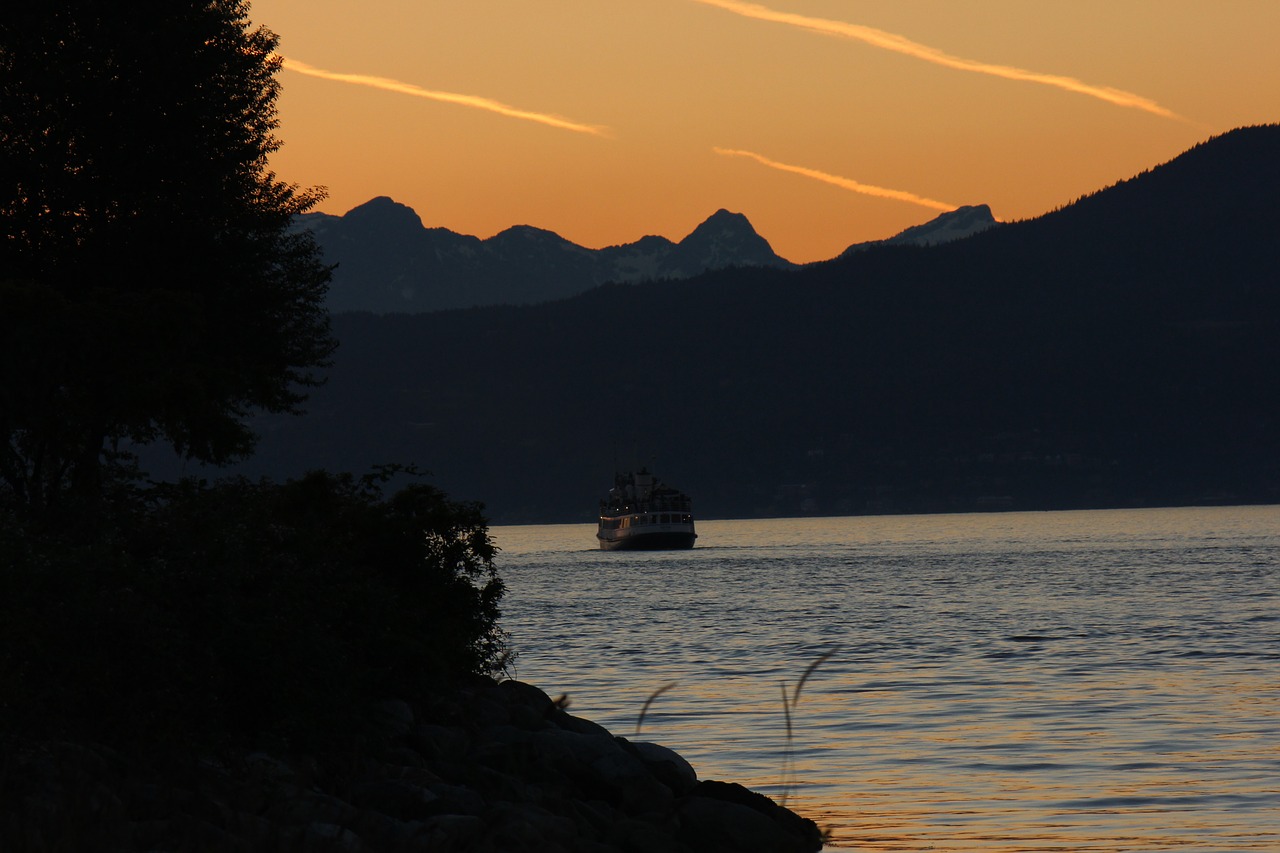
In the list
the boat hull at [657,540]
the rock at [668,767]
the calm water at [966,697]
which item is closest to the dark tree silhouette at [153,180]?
the calm water at [966,697]

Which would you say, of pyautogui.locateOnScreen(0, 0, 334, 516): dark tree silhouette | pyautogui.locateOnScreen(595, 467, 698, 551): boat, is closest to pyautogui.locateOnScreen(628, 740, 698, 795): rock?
pyautogui.locateOnScreen(0, 0, 334, 516): dark tree silhouette

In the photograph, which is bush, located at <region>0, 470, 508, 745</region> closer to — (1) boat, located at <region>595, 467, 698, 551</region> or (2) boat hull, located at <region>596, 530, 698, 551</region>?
(2) boat hull, located at <region>596, 530, 698, 551</region>

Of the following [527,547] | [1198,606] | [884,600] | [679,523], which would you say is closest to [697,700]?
[1198,606]

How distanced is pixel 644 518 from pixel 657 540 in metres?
2.43

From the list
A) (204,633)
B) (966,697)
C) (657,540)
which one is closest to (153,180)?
(204,633)

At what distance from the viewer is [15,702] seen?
13.9 meters

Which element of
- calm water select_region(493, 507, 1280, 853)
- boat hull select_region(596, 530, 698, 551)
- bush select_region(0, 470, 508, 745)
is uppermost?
bush select_region(0, 470, 508, 745)

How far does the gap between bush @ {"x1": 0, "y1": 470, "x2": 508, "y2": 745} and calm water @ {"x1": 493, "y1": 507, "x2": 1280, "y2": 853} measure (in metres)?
5.49

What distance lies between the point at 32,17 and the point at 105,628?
17.4 m

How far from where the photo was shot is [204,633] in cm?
1652

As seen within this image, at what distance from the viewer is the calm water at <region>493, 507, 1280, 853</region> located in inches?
750

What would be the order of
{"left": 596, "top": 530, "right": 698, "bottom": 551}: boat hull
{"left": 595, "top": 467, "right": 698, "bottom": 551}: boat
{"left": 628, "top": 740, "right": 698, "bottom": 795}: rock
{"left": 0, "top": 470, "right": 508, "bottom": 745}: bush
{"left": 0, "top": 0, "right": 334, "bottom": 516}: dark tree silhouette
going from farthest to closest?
{"left": 595, "top": 467, "right": 698, "bottom": 551}: boat → {"left": 596, "top": 530, "right": 698, "bottom": 551}: boat hull → {"left": 0, "top": 0, "right": 334, "bottom": 516}: dark tree silhouette → {"left": 628, "top": 740, "right": 698, "bottom": 795}: rock → {"left": 0, "top": 470, "right": 508, "bottom": 745}: bush

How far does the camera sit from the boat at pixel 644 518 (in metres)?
148

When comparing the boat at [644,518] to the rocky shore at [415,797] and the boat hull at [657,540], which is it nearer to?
the boat hull at [657,540]
